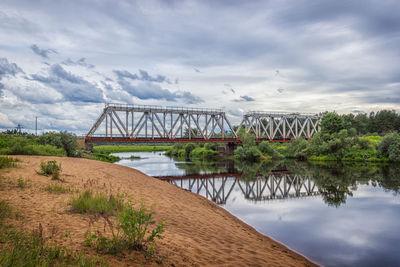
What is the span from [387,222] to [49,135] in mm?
41045

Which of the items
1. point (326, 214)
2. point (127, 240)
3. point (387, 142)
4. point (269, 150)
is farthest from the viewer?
point (269, 150)

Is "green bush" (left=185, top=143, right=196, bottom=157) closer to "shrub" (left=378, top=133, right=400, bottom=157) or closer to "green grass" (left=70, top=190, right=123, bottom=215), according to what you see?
"shrub" (left=378, top=133, right=400, bottom=157)

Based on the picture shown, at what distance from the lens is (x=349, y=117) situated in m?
135

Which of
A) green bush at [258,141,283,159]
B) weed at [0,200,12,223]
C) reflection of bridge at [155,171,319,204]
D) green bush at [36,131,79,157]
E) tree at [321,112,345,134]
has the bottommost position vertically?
reflection of bridge at [155,171,319,204]

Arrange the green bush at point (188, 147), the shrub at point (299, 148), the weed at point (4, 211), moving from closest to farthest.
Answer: the weed at point (4, 211), the shrub at point (299, 148), the green bush at point (188, 147)

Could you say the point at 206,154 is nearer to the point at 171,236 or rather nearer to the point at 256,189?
the point at 256,189

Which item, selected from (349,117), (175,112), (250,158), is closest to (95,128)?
(175,112)

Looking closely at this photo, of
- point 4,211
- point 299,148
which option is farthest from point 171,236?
point 299,148

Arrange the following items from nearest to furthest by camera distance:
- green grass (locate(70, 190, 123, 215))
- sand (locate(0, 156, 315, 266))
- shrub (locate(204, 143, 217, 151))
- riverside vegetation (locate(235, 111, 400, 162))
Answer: sand (locate(0, 156, 315, 266)) < green grass (locate(70, 190, 123, 215)) < riverside vegetation (locate(235, 111, 400, 162)) < shrub (locate(204, 143, 217, 151))

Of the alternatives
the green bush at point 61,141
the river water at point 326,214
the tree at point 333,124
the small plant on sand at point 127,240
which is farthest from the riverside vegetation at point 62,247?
the tree at point 333,124

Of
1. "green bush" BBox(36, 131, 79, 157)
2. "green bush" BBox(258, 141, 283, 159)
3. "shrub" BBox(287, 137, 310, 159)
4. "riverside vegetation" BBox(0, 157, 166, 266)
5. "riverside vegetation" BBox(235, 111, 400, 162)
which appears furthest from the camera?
"green bush" BBox(258, 141, 283, 159)

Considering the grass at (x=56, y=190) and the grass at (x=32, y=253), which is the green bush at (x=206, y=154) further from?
the grass at (x=32, y=253)

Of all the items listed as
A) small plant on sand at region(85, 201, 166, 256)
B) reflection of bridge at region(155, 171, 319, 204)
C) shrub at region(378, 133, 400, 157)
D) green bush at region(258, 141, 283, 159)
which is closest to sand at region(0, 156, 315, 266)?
small plant on sand at region(85, 201, 166, 256)

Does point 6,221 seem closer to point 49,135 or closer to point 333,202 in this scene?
point 333,202
